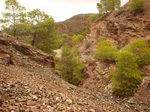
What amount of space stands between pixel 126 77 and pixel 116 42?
16.9 metres

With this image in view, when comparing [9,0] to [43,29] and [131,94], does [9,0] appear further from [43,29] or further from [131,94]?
[131,94]

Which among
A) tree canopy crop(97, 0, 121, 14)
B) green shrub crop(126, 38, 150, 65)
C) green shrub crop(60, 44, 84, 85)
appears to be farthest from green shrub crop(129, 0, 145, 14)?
green shrub crop(60, 44, 84, 85)

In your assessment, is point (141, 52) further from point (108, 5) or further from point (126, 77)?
point (108, 5)

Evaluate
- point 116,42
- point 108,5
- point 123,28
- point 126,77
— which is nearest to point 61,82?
point 126,77

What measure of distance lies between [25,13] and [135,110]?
19860 mm

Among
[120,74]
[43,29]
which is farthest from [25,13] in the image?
[120,74]

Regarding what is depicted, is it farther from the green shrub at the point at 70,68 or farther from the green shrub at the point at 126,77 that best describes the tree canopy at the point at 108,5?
the green shrub at the point at 126,77

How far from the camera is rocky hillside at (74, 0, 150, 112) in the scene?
11258 mm

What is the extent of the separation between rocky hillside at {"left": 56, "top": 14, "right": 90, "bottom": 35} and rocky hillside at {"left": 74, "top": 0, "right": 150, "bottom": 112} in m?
52.9

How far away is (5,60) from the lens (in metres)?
7.70

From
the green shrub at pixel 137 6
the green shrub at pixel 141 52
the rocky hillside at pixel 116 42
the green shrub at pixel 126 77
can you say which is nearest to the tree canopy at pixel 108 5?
the rocky hillside at pixel 116 42

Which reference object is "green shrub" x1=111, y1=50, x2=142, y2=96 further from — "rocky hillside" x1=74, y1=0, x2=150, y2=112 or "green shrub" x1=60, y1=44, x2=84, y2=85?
"green shrub" x1=60, y1=44, x2=84, y2=85

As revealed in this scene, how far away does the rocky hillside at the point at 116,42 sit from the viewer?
1126 centimetres

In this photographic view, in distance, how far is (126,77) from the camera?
11727 millimetres
